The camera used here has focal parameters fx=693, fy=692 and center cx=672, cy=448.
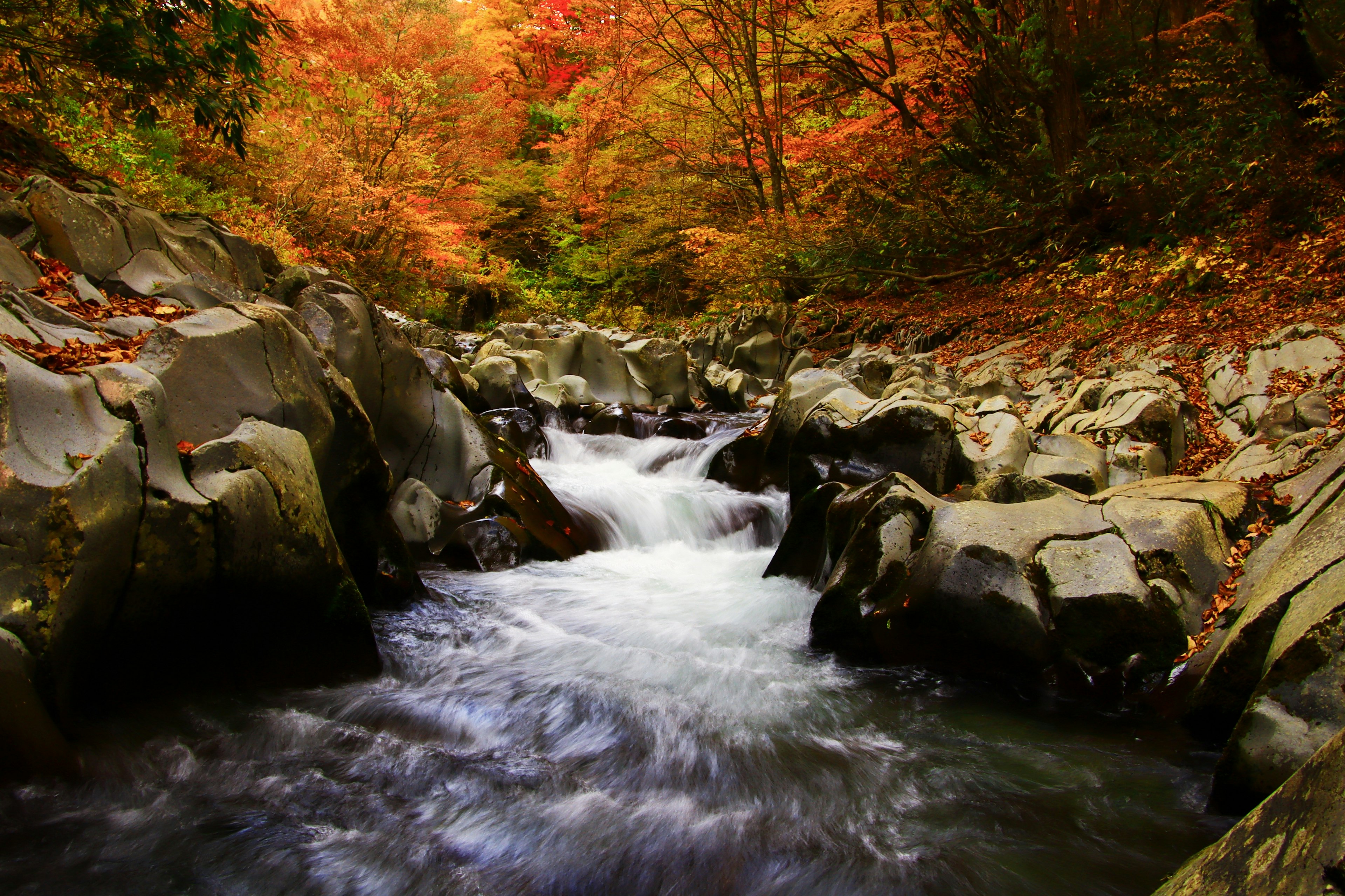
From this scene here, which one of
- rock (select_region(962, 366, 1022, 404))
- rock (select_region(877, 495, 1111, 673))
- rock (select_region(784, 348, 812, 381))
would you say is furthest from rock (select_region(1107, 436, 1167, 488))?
rock (select_region(784, 348, 812, 381))

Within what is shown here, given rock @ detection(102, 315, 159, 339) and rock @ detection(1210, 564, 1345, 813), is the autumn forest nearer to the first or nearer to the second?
rock @ detection(102, 315, 159, 339)

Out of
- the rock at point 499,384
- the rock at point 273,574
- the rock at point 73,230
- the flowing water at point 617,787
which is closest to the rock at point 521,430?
the rock at point 499,384

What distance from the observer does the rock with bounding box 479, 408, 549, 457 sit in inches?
375

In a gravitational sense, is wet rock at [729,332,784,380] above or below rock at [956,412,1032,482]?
above

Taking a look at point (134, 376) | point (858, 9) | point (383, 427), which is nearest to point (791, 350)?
point (858, 9)

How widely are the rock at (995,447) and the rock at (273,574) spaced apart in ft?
15.9

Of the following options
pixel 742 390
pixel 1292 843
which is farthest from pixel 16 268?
pixel 742 390

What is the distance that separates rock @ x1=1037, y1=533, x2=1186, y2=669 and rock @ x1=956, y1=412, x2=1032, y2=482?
1769mm

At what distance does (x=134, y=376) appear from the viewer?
3.36m

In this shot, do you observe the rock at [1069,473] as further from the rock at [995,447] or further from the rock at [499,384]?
the rock at [499,384]

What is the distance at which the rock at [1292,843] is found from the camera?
1.42 metres

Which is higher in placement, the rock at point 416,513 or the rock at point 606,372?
the rock at point 606,372

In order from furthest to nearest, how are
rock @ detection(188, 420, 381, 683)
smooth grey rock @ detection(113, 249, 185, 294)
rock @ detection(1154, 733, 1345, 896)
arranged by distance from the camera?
smooth grey rock @ detection(113, 249, 185, 294), rock @ detection(188, 420, 381, 683), rock @ detection(1154, 733, 1345, 896)

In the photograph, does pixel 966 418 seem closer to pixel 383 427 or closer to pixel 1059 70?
pixel 383 427
